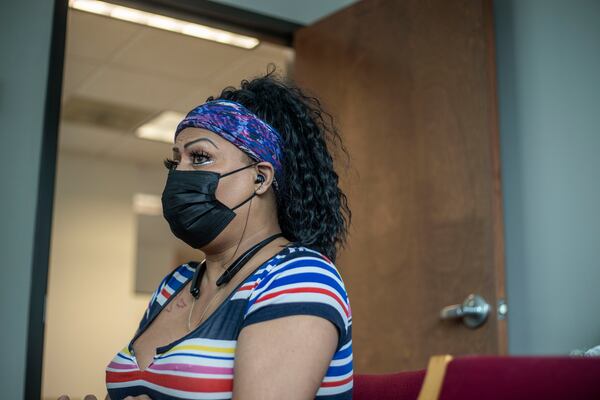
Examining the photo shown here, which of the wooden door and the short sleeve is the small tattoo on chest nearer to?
the short sleeve

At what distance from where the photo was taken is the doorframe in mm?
2559

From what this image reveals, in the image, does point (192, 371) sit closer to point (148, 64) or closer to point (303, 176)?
point (303, 176)

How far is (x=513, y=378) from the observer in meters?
0.84

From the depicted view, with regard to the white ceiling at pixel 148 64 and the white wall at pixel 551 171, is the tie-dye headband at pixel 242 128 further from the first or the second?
the white ceiling at pixel 148 64

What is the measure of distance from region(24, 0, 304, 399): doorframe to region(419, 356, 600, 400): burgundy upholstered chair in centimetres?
197

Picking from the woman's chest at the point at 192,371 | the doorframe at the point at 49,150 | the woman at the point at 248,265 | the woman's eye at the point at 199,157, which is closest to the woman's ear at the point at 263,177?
the woman at the point at 248,265

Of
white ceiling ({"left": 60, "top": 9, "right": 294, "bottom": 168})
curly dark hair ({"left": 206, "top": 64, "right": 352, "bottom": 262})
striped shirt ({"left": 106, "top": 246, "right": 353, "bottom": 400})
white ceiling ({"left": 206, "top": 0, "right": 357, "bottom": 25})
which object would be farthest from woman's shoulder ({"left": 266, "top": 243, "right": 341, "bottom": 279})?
white ceiling ({"left": 60, "top": 9, "right": 294, "bottom": 168})

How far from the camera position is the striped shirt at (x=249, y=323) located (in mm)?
1267

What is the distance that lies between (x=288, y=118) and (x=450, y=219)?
0.94 m

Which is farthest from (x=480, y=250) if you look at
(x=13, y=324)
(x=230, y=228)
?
(x=13, y=324)

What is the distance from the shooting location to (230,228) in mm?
1544

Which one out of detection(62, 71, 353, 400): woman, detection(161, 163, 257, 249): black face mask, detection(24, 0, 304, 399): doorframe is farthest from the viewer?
detection(24, 0, 304, 399): doorframe

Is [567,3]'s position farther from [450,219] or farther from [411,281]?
[411,281]

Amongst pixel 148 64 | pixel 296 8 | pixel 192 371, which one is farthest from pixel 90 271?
pixel 192 371
